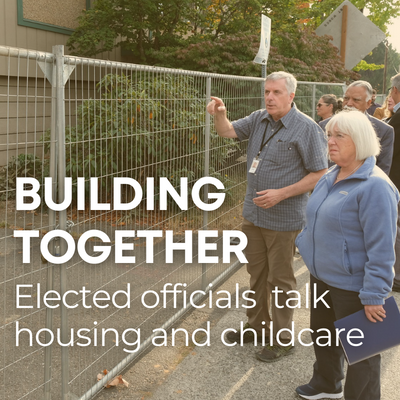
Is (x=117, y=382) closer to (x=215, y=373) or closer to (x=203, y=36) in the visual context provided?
(x=215, y=373)

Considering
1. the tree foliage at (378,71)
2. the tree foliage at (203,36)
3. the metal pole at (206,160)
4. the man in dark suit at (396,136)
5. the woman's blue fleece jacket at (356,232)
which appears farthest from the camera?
the tree foliage at (378,71)

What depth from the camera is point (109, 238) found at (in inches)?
136

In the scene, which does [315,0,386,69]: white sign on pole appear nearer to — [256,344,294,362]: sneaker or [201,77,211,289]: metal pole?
[201,77,211,289]: metal pole

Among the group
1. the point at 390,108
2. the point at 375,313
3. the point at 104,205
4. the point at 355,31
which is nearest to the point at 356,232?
the point at 375,313

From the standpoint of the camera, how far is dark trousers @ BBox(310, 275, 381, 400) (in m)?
2.99

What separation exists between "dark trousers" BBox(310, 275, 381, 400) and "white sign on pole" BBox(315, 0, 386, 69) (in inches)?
338

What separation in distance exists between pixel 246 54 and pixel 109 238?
9.79 m

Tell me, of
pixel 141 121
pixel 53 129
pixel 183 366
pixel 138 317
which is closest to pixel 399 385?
pixel 183 366

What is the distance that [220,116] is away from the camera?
4.35 m

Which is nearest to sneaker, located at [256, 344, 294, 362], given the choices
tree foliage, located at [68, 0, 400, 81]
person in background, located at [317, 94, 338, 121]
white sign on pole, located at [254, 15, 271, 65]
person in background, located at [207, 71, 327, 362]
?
person in background, located at [207, 71, 327, 362]

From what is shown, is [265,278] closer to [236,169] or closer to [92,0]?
[236,169]

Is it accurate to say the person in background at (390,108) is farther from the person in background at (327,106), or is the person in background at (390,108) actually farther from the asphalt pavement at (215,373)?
the asphalt pavement at (215,373)

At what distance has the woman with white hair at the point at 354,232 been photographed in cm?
277

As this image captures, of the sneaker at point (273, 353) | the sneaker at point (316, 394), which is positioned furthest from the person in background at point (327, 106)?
the sneaker at point (316, 394)
